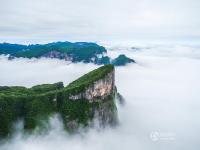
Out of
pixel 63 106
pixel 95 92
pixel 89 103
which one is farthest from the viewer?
pixel 95 92

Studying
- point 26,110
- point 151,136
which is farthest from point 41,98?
point 151,136

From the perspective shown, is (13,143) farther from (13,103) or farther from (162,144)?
(162,144)

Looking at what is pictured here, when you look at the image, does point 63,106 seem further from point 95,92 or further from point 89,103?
point 95,92

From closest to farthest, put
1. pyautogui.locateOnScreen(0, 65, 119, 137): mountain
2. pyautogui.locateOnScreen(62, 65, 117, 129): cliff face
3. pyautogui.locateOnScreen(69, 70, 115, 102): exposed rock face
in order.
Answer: pyautogui.locateOnScreen(0, 65, 119, 137): mountain → pyautogui.locateOnScreen(62, 65, 117, 129): cliff face → pyautogui.locateOnScreen(69, 70, 115, 102): exposed rock face

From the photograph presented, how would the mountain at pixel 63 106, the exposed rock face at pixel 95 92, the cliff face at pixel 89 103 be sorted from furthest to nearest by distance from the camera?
the exposed rock face at pixel 95 92 → the cliff face at pixel 89 103 → the mountain at pixel 63 106

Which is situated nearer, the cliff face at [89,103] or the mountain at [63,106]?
the mountain at [63,106]

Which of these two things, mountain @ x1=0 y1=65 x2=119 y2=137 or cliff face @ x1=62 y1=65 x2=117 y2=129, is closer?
mountain @ x1=0 y1=65 x2=119 y2=137

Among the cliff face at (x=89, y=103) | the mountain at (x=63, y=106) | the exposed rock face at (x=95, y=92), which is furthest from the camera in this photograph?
the exposed rock face at (x=95, y=92)

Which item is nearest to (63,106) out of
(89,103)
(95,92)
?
(89,103)
